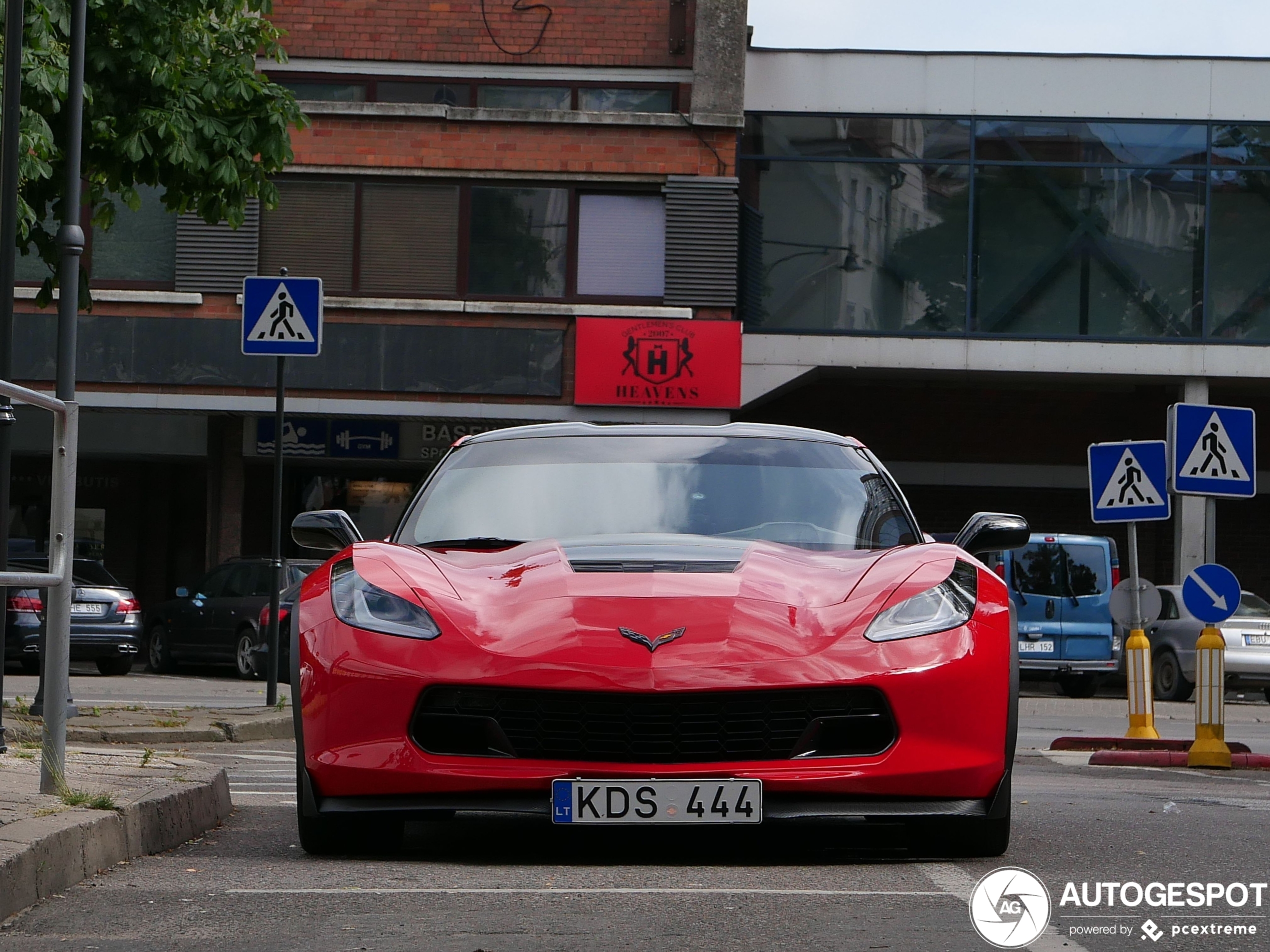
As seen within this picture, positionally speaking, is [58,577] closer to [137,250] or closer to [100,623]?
[100,623]

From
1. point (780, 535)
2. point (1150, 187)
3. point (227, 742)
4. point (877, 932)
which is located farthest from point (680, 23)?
point (877, 932)

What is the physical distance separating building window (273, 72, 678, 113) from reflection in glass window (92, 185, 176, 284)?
2820 millimetres

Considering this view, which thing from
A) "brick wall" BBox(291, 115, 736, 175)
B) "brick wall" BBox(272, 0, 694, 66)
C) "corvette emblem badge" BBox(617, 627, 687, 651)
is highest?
"brick wall" BBox(272, 0, 694, 66)

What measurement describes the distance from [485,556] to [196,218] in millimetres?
21283

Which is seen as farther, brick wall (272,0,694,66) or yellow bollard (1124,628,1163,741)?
brick wall (272,0,694,66)

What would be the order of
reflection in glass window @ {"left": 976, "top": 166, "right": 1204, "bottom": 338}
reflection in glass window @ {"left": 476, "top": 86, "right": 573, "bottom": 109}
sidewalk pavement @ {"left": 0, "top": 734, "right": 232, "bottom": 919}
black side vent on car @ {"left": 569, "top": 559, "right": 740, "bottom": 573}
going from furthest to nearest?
reflection in glass window @ {"left": 976, "top": 166, "right": 1204, "bottom": 338}
reflection in glass window @ {"left": 476, "top": 86, "right": 573, "bottom": 109}
black side vent on car @ {"left": 569, "top": 559, "right": 740, "bottom": 573}
sidewalk pavement @ {"left": 0, "top": 734, "right": 232, "bottom": 919}

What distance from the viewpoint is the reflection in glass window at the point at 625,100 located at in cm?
2695

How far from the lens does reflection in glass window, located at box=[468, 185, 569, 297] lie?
2623cm

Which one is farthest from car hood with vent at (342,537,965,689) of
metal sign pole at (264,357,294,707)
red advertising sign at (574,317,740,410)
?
red advertising sign at (574,317,740,410)

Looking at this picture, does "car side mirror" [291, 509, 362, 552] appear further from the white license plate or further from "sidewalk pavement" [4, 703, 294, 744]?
"sidewalk pavement" [4, 703, 294, 744]

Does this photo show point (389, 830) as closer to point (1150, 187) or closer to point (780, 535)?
point (780, 535)

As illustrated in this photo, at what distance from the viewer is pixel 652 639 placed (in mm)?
5367

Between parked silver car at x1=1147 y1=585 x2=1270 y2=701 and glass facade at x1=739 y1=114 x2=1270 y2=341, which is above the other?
glass facade at x1=739 y1=114 x2=1270 y2=341

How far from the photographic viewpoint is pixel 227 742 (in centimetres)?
1182
